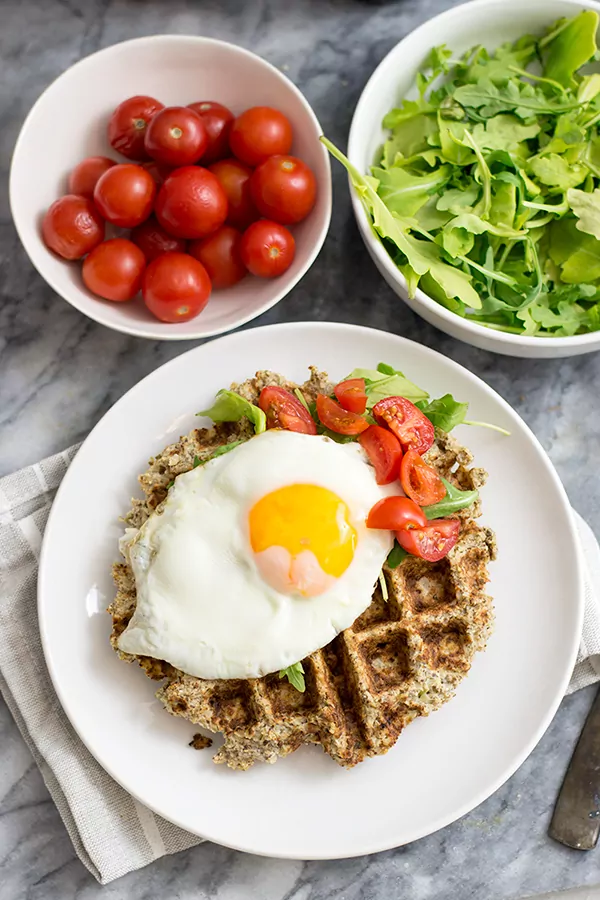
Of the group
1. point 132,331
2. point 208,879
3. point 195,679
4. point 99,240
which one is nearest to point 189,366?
point 132,331

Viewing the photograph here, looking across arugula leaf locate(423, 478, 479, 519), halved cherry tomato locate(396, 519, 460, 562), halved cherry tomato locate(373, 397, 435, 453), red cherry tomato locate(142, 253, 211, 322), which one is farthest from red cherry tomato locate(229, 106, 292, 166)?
halved cherry tomato locate(396, 519, 460, 562)

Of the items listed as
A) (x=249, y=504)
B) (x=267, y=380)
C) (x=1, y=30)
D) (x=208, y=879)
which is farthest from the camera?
(x=1, y=30)

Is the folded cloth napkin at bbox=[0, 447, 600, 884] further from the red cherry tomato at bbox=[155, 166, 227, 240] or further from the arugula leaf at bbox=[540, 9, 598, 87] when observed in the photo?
the arugula leaf at bbox=[540, 9, 598, 87]

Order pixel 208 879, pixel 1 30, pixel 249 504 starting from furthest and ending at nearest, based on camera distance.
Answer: pixel 1 30, pixel 208 879, pixel 249 504

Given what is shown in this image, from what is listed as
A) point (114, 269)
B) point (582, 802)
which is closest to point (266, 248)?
point (114, 269)

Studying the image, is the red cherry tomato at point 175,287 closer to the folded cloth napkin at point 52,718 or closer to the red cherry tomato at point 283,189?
the red cherry tomato at point 283,189

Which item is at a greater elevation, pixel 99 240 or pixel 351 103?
pixel 351 103

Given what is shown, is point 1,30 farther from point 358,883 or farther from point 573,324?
point 358,883
